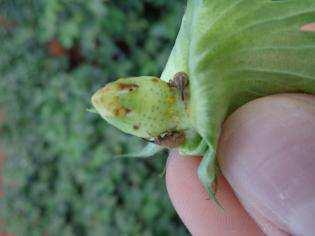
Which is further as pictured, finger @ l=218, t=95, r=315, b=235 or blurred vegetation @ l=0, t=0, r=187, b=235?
blurred vegetation @ l=0, t=0, r=187, b=235

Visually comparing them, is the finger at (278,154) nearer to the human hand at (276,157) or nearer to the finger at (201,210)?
the human hand at (276,157)

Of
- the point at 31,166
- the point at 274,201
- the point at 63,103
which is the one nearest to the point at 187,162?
the point at 274,201

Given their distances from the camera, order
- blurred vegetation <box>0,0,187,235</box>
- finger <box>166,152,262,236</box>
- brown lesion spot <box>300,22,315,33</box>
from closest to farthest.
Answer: brown lesion spot <box>300,22,315,33</box> < finger <box>166,152,262,236</box> < blurred vegetation <box>0,0,187,235</box>

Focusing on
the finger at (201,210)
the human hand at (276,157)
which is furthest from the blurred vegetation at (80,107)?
the human hand at (276,157)

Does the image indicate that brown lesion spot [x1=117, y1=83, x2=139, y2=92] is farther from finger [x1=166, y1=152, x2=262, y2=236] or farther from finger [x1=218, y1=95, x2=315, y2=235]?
finger [x1=166, y1=152, x2=262, y2=236]

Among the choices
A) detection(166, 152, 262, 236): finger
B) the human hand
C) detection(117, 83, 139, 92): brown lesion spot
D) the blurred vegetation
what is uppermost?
detection(117, 83, 139, 92): brown lesion spot

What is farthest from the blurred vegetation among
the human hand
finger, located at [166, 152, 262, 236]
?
the human hand

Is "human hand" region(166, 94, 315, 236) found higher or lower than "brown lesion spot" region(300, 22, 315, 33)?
lower
